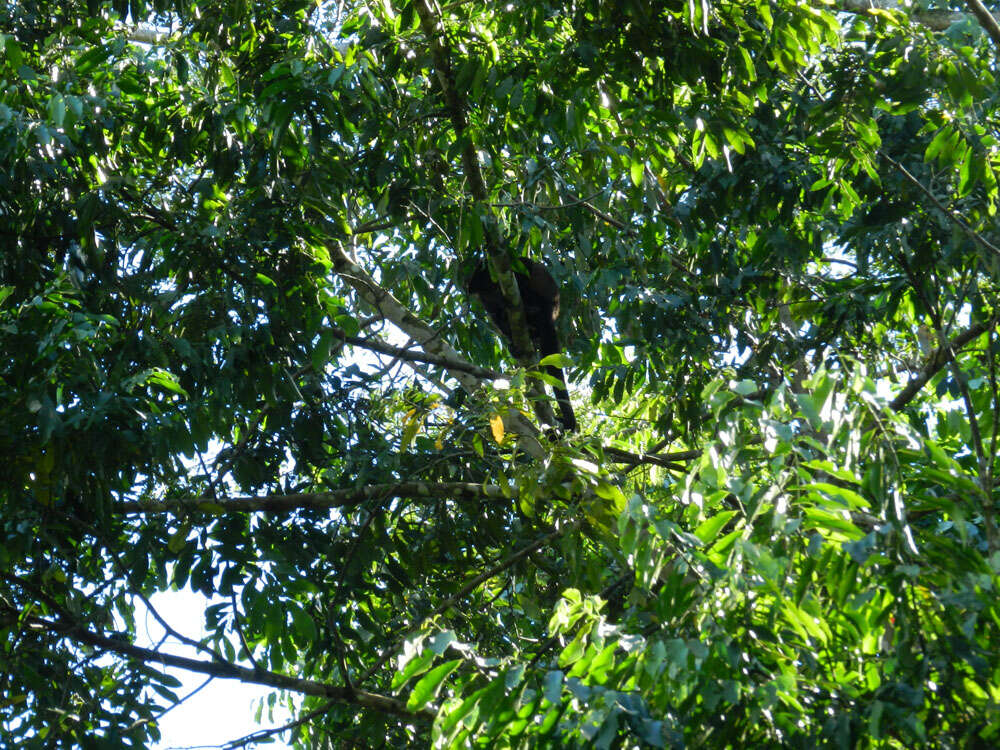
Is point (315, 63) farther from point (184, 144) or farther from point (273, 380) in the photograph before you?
point (273, 380)

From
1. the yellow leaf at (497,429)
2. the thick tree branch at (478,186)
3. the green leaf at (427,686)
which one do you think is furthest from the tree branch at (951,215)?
the green leaf at (427,686)

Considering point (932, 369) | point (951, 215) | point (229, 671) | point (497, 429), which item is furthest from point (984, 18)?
point (229, 671)

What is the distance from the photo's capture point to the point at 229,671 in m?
3.99

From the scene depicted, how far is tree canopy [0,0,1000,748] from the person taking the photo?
397 cm

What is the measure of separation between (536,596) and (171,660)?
1829mm

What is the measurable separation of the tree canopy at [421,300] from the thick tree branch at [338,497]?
19 mm

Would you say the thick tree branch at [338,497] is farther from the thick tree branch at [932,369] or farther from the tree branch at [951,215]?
the tree branch at [951,215]

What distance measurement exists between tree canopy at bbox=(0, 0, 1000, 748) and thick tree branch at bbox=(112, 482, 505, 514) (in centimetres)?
2

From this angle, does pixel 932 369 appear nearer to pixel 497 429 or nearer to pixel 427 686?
pixel 497 429

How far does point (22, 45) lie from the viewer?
4969 mm

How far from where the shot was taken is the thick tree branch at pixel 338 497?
4.68 metres

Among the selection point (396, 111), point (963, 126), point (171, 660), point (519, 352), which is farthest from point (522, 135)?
point (171, 660)

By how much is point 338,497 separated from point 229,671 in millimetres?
1058

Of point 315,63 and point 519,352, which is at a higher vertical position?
point 315,63
